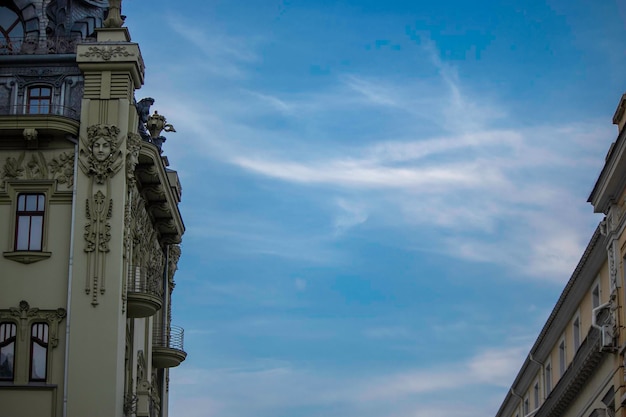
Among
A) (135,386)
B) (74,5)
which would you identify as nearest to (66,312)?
(135,386)

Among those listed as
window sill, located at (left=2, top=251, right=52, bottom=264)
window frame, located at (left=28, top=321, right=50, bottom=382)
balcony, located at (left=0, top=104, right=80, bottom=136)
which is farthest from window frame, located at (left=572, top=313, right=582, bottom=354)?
balcony, located at (left=0, top=104, right=80, bottom=136)

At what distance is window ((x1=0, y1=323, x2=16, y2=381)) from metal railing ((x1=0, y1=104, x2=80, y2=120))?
8489 millimetres

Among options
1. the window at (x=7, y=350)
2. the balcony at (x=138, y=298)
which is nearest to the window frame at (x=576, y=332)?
the balcony at (x=138, y=298)

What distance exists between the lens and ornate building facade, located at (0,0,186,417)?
1815 inches

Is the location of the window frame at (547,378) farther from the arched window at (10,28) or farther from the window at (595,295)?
the arched window at (10,28)

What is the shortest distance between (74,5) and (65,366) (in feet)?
53.2

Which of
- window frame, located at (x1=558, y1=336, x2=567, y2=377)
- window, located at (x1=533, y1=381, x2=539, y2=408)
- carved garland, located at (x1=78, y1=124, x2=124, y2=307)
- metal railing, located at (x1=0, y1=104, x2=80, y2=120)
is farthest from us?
window, located at (x1=533, y1=381, x2=539, y2=408)

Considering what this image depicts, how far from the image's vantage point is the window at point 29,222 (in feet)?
158

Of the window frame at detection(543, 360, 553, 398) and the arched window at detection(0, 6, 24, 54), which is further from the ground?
the arched window at detection(0, 6, 24, 54)

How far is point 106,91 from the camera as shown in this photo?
49.1 meters

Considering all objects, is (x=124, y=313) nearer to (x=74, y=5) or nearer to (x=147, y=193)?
(x=147, y=193)

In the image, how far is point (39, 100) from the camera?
49.7m

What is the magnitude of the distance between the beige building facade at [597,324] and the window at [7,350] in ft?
67.3

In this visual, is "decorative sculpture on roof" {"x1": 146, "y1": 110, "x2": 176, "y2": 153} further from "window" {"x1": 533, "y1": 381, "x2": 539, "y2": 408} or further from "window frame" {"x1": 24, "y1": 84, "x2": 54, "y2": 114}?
"window" {"x1": 533, "y1": 381, "x2": 539, "y2": 408}
